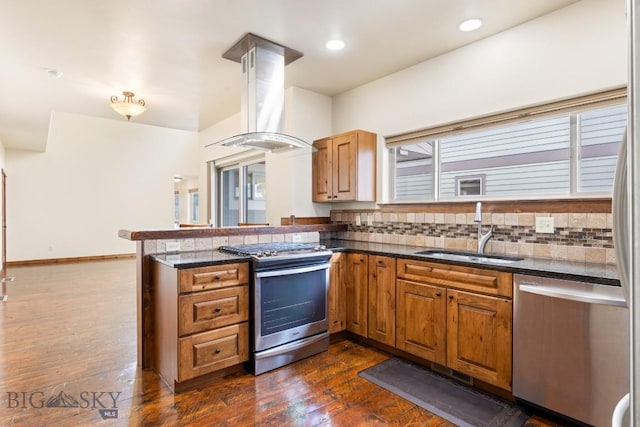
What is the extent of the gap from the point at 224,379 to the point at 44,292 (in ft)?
13.4

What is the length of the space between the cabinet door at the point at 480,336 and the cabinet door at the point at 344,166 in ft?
5.23

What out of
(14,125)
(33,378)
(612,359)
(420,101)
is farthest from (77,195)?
(612,359)

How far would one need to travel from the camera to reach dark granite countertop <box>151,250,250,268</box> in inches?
91.2

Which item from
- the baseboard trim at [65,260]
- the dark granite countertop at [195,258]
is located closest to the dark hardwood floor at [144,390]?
the dark granite countertop at [195,258]

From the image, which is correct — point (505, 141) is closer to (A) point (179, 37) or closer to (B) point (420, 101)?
(B) point (420, 101)

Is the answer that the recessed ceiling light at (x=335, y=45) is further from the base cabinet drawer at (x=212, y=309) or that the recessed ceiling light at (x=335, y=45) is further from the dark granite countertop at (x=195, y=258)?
the base cabinet drawer at (x=212, y=309)

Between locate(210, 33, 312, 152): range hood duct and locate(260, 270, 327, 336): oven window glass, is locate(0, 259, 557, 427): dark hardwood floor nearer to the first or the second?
locate(260, 270, 327, 336): oven window glass

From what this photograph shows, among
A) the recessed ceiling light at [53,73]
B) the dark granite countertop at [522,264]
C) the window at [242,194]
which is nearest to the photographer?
the dark granite countertop at [522,264]

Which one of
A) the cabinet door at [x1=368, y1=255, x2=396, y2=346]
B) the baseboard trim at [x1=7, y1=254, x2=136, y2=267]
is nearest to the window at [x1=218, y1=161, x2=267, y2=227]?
the cabinet door at [x1=368, y1=255, x2=396, y2=346]

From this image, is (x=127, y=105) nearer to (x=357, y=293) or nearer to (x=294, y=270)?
(x=294, y=270)

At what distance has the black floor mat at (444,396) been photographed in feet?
6.70

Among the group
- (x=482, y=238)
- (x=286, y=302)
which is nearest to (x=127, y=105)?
(x=286, y=302)

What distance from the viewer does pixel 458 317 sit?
2.39 metres

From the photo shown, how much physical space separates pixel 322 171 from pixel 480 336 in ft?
7.88
